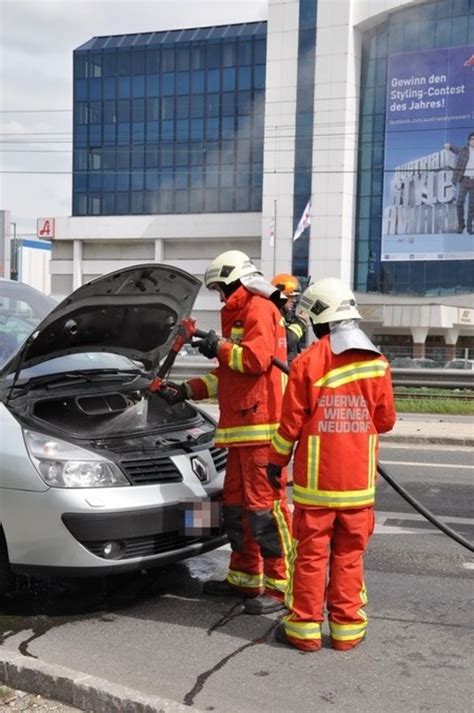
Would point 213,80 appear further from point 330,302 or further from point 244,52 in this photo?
point 330,302

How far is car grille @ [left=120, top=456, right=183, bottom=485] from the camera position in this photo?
434 cm

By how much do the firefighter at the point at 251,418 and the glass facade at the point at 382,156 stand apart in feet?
156

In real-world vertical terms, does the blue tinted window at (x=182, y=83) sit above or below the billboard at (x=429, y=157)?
above

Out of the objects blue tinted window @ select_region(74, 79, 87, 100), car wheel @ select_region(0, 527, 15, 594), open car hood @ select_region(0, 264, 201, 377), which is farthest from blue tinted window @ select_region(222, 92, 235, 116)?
car wheel @ select_region(0, 527, 15, 594)

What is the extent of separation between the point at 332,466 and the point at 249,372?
72cm

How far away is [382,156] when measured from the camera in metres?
51.4

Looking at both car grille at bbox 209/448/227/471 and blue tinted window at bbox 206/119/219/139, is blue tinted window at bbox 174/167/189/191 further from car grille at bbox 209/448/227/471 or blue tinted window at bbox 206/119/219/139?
car grille at bbox 209/448/227/471

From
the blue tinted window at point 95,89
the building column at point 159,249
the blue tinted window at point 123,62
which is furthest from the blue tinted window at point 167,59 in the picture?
the building column at point 159,249

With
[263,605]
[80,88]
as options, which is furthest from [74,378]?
[80,88]

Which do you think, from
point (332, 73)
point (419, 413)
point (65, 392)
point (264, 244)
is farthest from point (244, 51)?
point (65, 392)

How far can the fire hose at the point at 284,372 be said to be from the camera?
4613 mm

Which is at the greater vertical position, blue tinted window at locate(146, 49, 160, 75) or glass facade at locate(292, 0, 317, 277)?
blue tinted window at locate(146, 49, 160, 75)

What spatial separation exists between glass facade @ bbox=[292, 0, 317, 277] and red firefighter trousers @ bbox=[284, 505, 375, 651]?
4839 cm

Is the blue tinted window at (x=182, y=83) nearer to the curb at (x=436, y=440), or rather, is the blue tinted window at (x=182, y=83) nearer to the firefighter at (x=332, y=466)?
the curb at (x=436, y=440)
